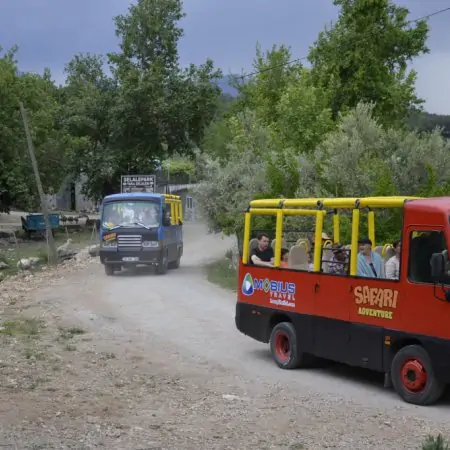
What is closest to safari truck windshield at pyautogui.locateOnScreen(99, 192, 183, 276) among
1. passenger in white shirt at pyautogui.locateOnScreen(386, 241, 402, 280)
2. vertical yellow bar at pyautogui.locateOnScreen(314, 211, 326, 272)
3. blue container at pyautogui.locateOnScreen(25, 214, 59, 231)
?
vertical yellow bar at pyautogui.locateOnScreen(314, 211, 326, 272)

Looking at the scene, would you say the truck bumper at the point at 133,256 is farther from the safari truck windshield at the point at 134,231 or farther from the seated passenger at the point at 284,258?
the seated passenger at the point at 284,258

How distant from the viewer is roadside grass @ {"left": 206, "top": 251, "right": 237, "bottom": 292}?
26.9m

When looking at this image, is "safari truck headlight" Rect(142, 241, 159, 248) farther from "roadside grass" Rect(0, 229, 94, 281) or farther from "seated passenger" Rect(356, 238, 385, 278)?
"seated passenger" Rect(356, 238, 385, 278)

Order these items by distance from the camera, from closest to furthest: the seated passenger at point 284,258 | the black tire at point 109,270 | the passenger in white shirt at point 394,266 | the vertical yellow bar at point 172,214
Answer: the passenger in white shirt at point 394,266 → the seated passenger at point 284,258 → the black tire at point 109,270 → the vertical yellow bar at point 172,214

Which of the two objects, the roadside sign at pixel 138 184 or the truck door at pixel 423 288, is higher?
the roadside sign at pixel 138 184

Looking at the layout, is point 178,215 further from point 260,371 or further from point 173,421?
point 173,421

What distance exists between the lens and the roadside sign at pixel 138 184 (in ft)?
172

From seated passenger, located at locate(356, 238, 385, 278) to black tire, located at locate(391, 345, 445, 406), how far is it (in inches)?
43.5

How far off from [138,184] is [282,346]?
40424 mm

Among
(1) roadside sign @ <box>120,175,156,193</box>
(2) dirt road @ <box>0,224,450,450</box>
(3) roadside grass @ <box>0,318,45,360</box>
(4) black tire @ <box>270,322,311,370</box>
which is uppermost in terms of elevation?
(1) roadside sign @ <box>120,175,156,193</box>

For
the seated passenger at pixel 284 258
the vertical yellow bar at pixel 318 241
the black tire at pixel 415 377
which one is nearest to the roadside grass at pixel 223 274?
the seated passenger at pixel 284 258

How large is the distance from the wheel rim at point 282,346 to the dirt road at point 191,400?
10.0 inches

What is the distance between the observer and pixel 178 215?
110ft

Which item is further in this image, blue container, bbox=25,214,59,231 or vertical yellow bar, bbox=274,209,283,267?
blue container, bbox=25,214,59,231
